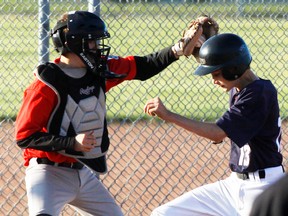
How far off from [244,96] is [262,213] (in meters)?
2.63

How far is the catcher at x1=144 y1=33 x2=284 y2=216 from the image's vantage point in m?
4.92

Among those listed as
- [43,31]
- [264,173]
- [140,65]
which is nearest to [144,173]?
[43,31]

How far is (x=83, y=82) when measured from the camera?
513 cm

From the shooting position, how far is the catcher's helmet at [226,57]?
4.98 metres

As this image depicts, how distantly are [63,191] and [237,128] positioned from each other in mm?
1128

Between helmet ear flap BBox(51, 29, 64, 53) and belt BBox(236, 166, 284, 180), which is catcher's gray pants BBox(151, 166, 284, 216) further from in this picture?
helmet ear flap BBox(51, 29, 64, 53)

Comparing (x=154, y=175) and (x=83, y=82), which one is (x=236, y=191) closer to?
(x=83, y=82)

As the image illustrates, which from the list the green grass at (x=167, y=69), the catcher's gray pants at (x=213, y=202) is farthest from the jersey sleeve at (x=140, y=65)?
the green grass at (x=167, y=69)

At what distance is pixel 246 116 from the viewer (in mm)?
4914

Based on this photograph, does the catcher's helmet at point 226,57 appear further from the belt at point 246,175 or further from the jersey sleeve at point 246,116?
the belt at point 246,175

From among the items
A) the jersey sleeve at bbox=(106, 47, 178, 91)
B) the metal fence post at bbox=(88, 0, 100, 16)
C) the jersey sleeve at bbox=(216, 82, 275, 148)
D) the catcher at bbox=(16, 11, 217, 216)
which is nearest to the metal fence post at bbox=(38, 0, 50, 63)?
the metal fence post at bbox=(88, 0, 100, 16)

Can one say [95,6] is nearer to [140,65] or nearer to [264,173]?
[140,65]

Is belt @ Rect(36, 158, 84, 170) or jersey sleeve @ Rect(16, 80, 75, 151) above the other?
jersey sleeve @ Rect(16, 80, 75, 151)

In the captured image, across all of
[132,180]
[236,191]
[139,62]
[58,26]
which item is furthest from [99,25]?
[132,180]
